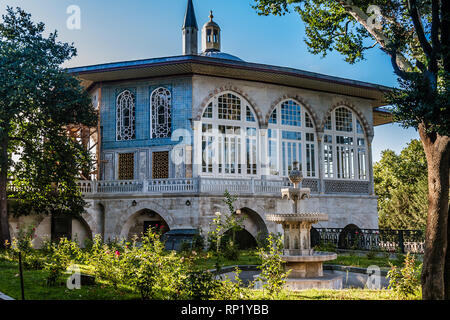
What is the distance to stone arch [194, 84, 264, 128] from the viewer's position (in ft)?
65.9

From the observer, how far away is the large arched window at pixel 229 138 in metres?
20.3

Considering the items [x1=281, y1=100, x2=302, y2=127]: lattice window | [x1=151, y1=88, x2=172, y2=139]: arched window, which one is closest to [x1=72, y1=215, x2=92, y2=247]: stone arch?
[x1=151, y1=88, x2=172, y2=139]: arched window

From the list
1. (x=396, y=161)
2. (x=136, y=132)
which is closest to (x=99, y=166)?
(x=136, y=132)

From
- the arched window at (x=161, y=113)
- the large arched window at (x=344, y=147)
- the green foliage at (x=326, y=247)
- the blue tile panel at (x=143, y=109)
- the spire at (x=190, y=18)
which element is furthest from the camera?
the spire at (x=190, y=18)

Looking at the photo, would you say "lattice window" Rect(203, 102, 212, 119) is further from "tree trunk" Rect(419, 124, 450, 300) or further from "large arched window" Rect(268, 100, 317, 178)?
"tree trunk" Rect(419, 124, 450, 300)

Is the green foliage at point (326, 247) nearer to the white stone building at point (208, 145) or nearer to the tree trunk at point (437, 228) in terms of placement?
the white stone building at point (208, 145)

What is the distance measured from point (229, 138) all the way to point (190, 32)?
798 centimetres

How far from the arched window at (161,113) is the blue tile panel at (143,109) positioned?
19cm

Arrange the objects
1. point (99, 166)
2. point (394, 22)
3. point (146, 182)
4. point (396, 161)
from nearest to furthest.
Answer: point (394, 22) < point (146, 182) < point (99, 166) < point (396, 161)

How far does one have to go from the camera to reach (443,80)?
282 inches

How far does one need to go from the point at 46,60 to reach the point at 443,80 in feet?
45.6

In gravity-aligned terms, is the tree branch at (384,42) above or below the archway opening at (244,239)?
above

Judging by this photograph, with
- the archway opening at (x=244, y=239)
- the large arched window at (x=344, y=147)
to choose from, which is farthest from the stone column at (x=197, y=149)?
the large arched window at (x=344, y=147)
